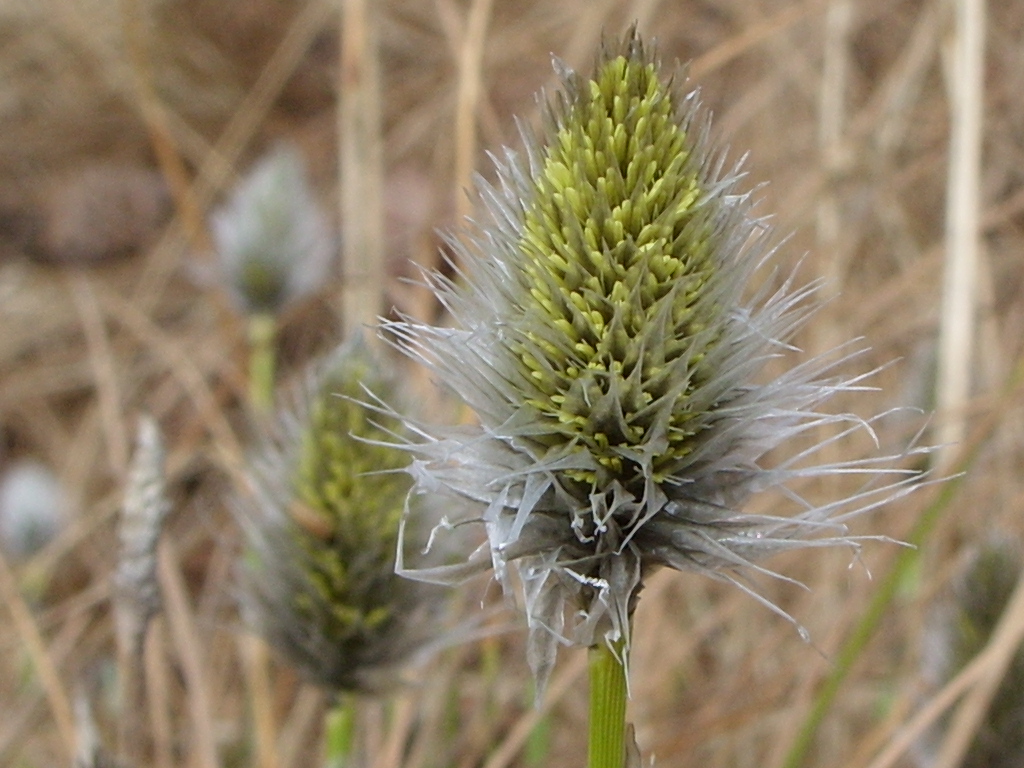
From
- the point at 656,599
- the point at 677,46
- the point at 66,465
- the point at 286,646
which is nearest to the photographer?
the point at 286,646

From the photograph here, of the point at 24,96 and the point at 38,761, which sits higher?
the point at 24,96

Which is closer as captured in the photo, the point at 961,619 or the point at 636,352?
the point at 636,352

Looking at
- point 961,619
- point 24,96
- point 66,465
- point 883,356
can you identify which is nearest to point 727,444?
point 961,619

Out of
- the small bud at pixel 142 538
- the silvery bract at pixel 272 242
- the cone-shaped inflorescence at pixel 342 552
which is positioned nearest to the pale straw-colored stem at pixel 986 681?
the cone-shaped inflorescence at pixel 342 552

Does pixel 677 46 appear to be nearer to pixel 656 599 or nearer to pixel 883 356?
pixel 883 356

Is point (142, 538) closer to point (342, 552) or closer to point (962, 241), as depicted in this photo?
point (342, 552)

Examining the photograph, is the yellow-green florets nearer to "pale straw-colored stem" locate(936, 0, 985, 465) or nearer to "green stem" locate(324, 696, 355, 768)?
"green stem" locate(324, 696, 355, 768)

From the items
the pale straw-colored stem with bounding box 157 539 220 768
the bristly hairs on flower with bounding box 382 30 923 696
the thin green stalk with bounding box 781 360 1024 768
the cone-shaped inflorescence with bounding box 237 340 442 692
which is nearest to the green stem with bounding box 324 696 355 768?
the cone-shaped inflorescence with bounding box 237 340 442 692

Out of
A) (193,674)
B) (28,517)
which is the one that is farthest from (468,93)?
(28,517)
